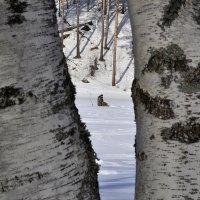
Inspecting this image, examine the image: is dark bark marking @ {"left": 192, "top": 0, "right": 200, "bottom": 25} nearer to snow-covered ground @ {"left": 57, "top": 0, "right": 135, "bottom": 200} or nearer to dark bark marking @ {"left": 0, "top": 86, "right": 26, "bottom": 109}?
dark bark marking @ {"left": 0, "top": 86, "right": 26, "bottom": 109}

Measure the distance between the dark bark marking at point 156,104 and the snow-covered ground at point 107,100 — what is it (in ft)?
9.08

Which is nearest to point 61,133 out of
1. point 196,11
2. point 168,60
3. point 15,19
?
point 15,19

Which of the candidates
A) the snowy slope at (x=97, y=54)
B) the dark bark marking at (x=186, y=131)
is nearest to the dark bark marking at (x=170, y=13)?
the dark bark marking at (x=186, y=131)

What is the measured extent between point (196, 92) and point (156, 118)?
0.14 meters

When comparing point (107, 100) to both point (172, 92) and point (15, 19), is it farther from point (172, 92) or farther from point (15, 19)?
point (15, 19)

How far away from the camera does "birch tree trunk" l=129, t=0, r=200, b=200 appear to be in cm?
132

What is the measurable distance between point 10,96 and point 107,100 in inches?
819

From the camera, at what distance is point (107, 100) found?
2184 cm

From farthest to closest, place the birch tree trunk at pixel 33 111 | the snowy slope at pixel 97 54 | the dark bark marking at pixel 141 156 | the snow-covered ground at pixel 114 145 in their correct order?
the snowy slope at pixel 97 54, the snow-covered ground at pixel 114 145, the dark bark marking at pixel 141 156, the birch tree trunk at pixel 33 111

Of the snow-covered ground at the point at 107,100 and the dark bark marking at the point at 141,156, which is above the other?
the dark bark marking at the point at 141,156

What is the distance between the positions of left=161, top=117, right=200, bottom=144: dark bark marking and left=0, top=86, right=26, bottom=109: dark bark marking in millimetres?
481

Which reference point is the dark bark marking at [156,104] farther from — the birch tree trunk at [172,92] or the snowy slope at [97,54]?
the snowy slope at [97,54]

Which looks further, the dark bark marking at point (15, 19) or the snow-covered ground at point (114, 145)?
the snow-covered ground at point (114, 145)

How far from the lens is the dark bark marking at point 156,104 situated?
4.38 feet
